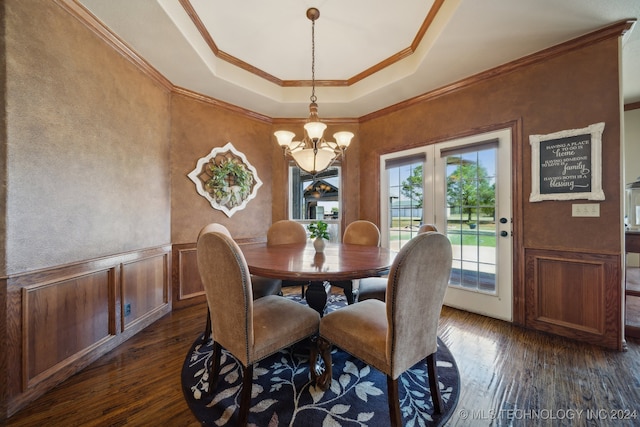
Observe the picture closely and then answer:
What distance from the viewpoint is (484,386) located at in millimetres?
1561

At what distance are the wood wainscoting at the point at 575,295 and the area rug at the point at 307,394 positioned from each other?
1174 mm

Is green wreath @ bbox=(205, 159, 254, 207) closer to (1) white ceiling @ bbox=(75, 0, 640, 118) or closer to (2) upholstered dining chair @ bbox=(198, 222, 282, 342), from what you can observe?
(1) white ceiling @ bbox=(75, 0, 640, 118)

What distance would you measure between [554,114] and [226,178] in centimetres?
357

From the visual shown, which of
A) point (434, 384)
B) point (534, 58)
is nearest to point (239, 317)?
point (434, 384)

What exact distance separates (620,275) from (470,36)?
90.9 inches

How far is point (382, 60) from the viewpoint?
A: 2.79 meters

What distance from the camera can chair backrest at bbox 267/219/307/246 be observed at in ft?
9.27

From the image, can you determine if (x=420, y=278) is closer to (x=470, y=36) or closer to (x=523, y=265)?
(x=523, y=265)

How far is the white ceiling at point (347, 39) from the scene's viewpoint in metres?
1.85

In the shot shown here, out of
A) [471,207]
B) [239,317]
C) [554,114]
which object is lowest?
[239,317]

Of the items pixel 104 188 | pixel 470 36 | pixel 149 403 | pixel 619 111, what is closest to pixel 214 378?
pixel 149 403

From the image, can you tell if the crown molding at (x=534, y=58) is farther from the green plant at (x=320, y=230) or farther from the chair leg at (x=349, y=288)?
the chair leg at (x=349, y=288)

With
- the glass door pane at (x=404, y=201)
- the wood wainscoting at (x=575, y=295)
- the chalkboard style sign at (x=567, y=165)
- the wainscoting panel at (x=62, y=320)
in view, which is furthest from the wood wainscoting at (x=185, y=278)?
the chalkboard style sign at (x=567, y=165)

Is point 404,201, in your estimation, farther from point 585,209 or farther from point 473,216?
point 585,209
